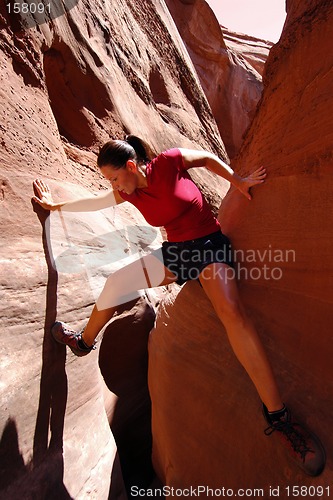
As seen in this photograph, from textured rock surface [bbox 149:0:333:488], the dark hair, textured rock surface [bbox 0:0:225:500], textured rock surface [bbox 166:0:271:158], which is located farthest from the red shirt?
textured rock surface [bbox 166:0:271:158]

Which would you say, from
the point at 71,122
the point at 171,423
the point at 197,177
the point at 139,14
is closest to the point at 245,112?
the point at 139,14

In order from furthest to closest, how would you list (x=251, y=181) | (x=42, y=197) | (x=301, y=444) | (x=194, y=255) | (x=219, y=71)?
1. (x=219, y=71)
2. (x=42, y=197)
3. (x=251, y=181)
4. (x=194, y=255)
5. (x=301, y=444)

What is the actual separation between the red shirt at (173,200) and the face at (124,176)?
0.06 m

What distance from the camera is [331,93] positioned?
193 cm

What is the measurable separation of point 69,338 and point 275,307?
1.24 meters

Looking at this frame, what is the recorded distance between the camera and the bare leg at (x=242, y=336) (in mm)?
1816

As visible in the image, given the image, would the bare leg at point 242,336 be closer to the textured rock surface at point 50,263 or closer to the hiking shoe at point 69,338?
the hiking shoe at point 69,338

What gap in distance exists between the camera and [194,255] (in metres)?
2.11

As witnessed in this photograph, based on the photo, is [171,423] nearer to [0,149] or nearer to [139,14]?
[0,149]

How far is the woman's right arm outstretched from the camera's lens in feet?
7.64

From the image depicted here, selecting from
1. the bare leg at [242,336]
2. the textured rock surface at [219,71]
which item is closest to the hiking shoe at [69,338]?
the bare leg at [242,336]

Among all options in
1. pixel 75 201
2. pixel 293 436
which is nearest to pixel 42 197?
pixel 75 201

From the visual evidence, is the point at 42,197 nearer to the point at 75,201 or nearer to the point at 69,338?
the point at 75,201

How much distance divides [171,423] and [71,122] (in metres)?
3.09
